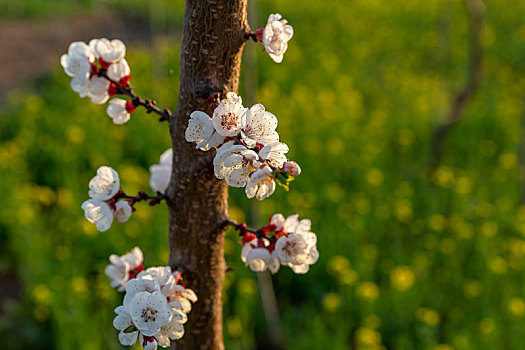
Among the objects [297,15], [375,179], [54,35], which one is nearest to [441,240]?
[375,179]

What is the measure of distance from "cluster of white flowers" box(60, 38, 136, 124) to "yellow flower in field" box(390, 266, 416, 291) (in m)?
2.06

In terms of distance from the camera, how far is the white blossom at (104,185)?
0.93 m

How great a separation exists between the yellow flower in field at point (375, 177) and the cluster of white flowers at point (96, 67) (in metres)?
2.82

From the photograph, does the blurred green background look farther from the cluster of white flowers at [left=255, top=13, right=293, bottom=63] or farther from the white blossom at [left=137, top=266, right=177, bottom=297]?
the white blossom at [left=137, top=266, right=177, bottom=297]

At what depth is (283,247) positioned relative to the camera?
2.97 ft

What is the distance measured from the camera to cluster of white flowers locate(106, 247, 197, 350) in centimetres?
73

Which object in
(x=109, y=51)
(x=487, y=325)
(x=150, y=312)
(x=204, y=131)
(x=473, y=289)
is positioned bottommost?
(x=487, y=325)

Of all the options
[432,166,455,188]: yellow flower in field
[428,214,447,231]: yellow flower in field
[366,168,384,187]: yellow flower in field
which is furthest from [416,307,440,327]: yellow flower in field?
[432,166,455,188]: yellow flower in field

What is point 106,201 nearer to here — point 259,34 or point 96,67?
point 96,67

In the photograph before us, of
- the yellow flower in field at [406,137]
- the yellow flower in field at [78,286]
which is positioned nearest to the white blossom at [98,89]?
the yellow flower in field at [78,286]

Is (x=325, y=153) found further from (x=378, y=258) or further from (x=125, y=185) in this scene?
(x=125, y=185)

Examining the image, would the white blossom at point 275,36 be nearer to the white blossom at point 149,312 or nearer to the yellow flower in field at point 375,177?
the white blossom at point 149,312

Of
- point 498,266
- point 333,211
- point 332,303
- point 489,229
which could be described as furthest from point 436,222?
point 332,303

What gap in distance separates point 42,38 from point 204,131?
1104 centimetres
